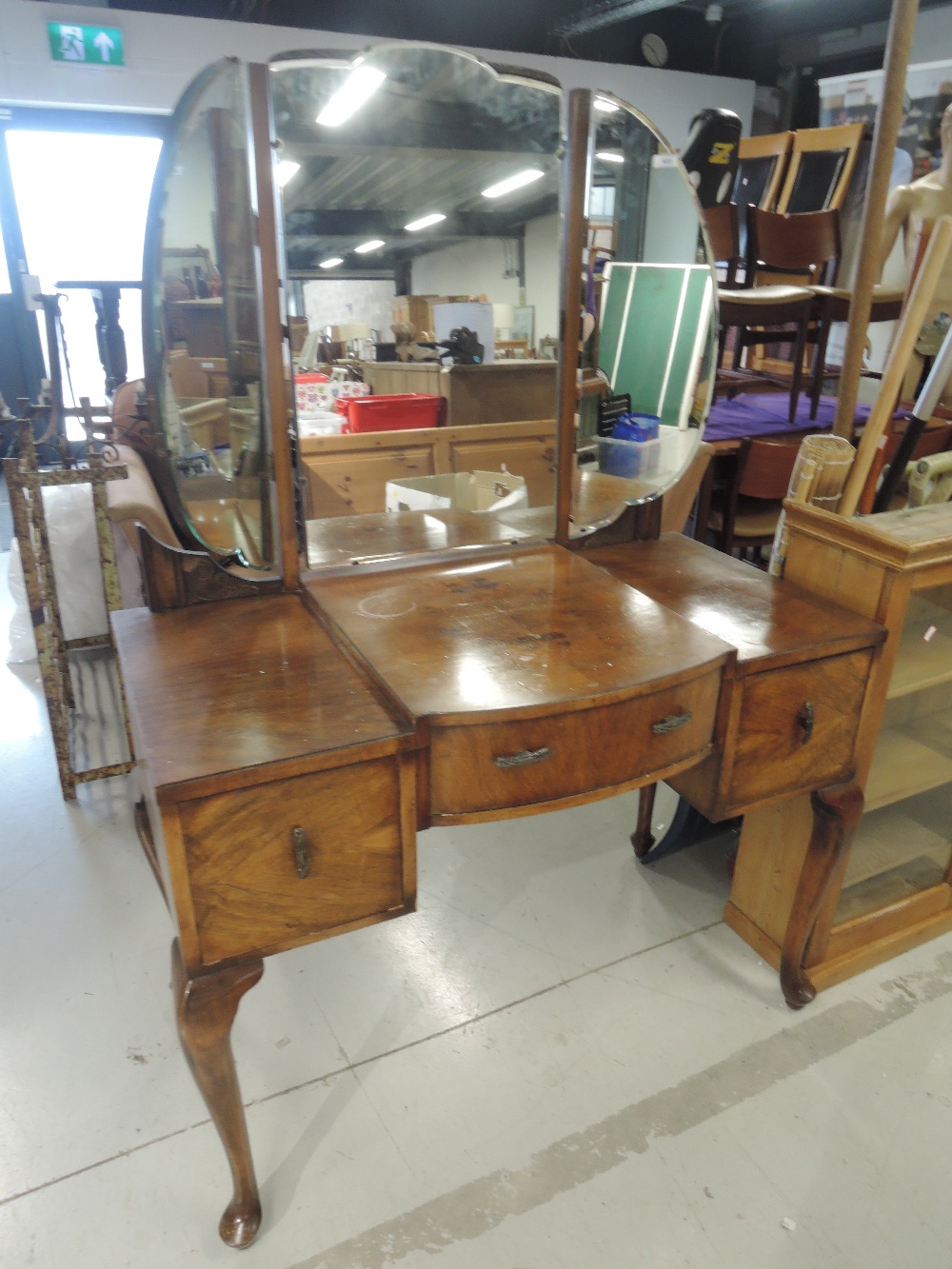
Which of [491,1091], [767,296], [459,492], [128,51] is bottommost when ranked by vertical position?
[491,1091]

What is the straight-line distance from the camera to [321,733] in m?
1.03

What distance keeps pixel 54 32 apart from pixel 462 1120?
572cm

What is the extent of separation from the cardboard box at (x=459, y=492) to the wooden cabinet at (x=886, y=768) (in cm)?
52

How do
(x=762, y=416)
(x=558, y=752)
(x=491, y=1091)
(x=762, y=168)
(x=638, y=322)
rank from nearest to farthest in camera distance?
(x=558, y=752)
(x=491, y=1091)
(x=638, y=322)
(x=762, y=416)
(x=762, y=168)

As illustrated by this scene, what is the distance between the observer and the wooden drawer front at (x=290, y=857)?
3.23ft

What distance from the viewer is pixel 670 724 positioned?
1180 mm

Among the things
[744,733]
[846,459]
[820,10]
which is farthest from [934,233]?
[820,10]

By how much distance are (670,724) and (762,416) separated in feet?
10.5

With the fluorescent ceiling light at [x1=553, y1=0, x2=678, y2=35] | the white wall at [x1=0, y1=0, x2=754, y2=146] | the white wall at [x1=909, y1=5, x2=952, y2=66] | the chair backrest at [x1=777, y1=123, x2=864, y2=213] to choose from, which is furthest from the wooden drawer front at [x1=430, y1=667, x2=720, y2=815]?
the white wall at [x1=909, y1=5, x2=952, y2=66]

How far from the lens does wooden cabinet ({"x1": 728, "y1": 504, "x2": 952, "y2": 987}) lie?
56.4 inches

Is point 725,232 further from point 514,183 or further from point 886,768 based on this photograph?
point 886,768

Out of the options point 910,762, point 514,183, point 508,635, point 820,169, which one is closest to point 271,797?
point 508,635

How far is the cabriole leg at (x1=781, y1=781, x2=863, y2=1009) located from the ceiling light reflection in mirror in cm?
75

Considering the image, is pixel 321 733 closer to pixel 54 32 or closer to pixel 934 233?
pixel 934 233
